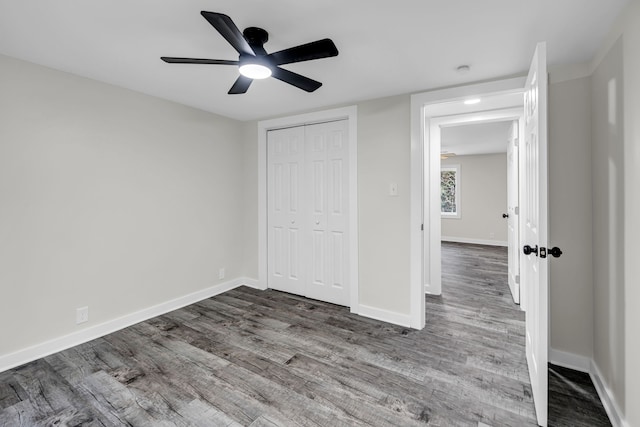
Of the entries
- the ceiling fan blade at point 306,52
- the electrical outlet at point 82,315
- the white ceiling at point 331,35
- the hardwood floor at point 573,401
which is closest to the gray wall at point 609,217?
the hardwood floor at point 573,401

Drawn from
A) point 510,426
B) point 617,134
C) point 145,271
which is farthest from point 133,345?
point 617,134

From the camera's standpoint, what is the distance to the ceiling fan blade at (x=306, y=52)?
62.3 inches

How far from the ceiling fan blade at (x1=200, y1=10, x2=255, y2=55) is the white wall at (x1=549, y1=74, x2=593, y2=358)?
2255 mm

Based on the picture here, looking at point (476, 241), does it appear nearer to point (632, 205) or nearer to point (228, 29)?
point (632, 205)

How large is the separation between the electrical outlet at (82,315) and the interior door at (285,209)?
196cm

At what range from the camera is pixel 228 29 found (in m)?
1.42

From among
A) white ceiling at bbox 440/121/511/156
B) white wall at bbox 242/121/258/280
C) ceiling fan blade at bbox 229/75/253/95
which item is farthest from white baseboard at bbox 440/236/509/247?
ceiling fan blade at bbox 229/75/253/95

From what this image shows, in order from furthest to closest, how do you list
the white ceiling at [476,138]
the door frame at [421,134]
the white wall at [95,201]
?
the white ceiling at [476,138] < the door frame at [421,134] < the white wall at [95,201]

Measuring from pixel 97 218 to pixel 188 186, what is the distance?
3.16ft

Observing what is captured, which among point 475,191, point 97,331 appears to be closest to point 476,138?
point 475,191

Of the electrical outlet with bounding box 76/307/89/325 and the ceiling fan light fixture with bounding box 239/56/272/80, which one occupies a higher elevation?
the ceiling fan light fixture with bounding box 239/56/272/80

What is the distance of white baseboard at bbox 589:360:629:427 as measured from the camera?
1.57 metres

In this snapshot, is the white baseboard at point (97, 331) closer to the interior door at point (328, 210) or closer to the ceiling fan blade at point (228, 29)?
the interior door at point (328, 210)

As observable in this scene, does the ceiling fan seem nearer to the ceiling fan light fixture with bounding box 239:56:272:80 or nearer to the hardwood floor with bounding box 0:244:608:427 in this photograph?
the ceiling fan light fixture with bounding box 239:56:272:80
